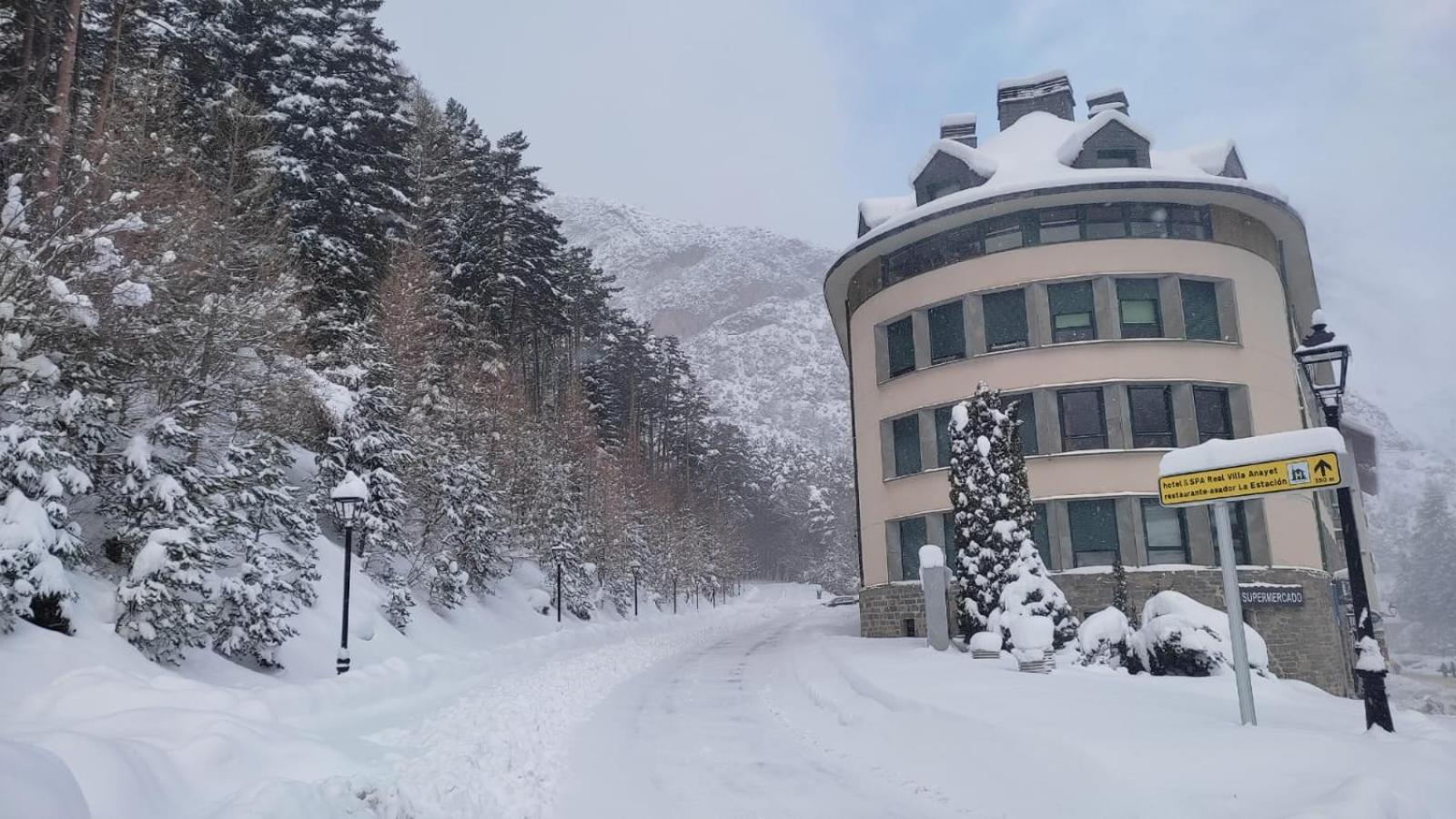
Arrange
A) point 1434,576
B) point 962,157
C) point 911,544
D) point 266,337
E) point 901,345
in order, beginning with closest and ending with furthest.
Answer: point 266,337
point 911,544
point 962,157
point 901,345
point 1434,576

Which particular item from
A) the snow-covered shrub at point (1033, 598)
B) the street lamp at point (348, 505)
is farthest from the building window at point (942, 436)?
the street lamp at point (348, 505)

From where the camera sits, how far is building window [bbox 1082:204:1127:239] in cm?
2692

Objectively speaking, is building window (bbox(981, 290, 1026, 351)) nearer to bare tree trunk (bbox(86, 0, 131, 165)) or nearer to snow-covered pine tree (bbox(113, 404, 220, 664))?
snow-covered pine tree (bbox(113, 404, 220, 664))

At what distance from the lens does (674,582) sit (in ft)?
161

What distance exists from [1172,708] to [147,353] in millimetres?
15235

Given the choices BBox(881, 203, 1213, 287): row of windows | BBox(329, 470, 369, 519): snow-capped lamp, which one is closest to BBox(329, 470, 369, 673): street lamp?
BBox(329, 470, 369, 519): snow-capped lamp

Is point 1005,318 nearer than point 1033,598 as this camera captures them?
No

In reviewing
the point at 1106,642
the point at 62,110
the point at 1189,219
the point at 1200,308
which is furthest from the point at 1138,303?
the point at 62,110

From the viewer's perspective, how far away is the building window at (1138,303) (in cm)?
2680

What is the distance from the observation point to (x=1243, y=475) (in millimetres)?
8992

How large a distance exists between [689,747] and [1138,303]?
22.7m

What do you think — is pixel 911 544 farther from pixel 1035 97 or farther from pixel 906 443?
pixel 1035 97

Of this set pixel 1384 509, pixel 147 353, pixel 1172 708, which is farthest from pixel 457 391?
pixel 1384 509

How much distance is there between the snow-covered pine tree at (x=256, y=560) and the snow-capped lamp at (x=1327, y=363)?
46.7 feet
